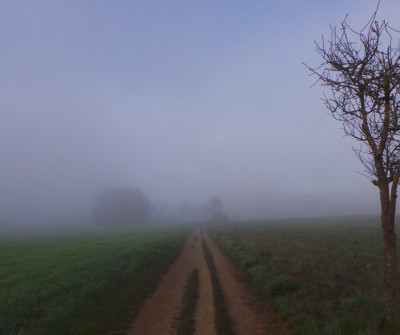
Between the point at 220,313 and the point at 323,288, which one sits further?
the point at 323,288

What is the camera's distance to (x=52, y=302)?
15.2 m

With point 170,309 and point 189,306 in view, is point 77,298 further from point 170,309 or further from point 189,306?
point 189,306

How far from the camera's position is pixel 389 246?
29.7ft

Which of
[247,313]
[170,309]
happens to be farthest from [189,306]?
[247,313]

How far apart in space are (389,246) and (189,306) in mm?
8963

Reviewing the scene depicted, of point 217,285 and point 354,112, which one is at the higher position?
point 354,112

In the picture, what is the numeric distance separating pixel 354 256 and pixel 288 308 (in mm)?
13801

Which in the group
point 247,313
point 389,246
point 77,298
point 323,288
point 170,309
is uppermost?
point 389,246

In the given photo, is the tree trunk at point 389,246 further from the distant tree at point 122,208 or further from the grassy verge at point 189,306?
the distant tree at point 122,208

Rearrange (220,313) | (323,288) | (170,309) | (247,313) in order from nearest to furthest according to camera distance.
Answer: (220,313)
(247,313)
(170,309)
(323,288)

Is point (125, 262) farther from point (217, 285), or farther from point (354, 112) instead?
point (354, 112)

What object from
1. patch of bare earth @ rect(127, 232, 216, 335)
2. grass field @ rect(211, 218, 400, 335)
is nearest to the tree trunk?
grass field @ rect(211, 218, 400, 335)

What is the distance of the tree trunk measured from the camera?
29.6 ft

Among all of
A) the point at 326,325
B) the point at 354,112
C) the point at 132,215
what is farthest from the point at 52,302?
the point at 132,215
